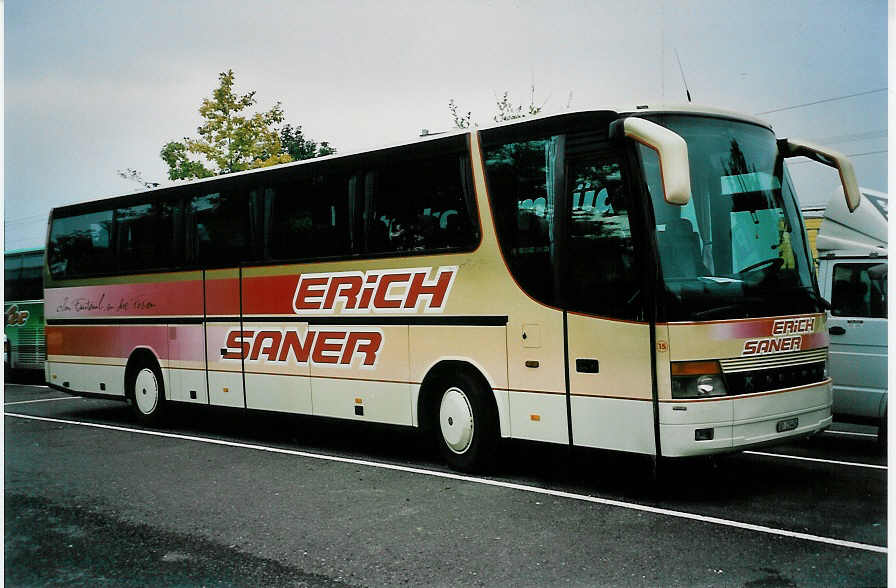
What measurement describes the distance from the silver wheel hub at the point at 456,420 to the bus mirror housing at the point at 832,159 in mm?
3606

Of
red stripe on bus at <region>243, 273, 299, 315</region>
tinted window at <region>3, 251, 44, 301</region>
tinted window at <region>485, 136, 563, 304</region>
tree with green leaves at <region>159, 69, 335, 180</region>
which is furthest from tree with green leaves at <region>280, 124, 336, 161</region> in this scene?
tinted window at <region>3, 251, 44, 301</region>

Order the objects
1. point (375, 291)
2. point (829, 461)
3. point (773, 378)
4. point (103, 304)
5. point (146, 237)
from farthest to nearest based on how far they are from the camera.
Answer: point (103, 304) → point (146, 237) → point (375, 291) → point (829, 461) → point (773, 378)

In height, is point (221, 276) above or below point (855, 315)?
above

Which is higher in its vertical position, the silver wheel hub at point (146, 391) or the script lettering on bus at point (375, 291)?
the script lettering on bus at point (375, 291)

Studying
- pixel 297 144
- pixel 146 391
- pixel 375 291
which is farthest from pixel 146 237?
pixel 375 291

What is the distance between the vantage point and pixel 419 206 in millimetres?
8461

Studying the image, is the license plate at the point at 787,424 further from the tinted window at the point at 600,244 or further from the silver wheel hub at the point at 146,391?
the silver wheel hub at the point at 146,391

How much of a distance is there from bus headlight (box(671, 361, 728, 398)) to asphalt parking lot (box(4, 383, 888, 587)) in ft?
2.99

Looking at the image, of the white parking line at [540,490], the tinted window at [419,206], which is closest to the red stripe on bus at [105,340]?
the white parking line at [540,490]

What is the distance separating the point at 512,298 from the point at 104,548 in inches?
150

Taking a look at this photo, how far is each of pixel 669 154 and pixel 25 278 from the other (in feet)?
54.3

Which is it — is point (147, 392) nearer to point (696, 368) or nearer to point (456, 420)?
point (456, 420)

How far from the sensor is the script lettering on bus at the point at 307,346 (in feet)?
29.7

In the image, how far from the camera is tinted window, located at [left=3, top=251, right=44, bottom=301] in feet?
58.5
